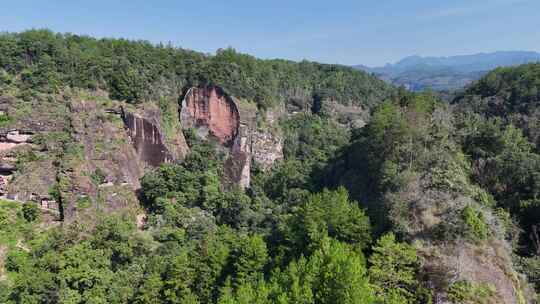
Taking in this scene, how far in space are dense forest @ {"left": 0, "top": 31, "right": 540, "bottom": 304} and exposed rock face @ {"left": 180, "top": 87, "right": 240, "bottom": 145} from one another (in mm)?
2632

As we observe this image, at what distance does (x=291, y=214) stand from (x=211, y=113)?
2455 centimetres

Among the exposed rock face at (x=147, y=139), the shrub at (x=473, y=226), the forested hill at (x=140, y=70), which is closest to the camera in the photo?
the shrub at (x=473, y=226)

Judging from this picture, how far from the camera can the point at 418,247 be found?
2077cm

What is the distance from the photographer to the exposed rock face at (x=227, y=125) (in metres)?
54.8

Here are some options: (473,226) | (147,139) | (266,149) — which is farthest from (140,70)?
(473,226)

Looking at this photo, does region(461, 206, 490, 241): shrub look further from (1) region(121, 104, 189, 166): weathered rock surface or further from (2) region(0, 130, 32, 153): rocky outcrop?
(2) region(0, 130, 32, 153): rocky outcrop

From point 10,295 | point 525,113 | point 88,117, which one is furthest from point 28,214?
point 525,113

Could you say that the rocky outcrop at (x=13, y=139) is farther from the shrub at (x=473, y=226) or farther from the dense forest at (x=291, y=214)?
the shrub at (x=473, y=226)

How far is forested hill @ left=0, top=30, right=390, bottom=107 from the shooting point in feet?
151

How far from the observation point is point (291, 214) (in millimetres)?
37906

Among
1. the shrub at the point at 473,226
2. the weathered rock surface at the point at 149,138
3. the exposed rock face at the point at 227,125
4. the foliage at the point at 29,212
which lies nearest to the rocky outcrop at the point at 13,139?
the foliage at the point at 29,212

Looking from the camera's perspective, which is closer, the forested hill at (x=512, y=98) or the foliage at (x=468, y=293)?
the foliage at (x=468, y=293)

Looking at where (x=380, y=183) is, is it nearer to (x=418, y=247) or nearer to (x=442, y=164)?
(x=442, y=164)

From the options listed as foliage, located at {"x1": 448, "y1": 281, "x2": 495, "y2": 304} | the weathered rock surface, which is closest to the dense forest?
foliage, located at {"x1": 448, "y1": 281, "x2": 495, "y2": 304}
